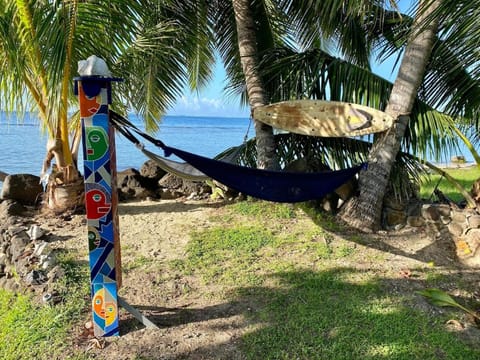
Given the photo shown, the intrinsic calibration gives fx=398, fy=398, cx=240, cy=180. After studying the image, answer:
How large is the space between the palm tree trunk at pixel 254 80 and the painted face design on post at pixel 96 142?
5.97 ft

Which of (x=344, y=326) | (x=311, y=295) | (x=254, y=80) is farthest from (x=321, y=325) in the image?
(x=254, y=80)

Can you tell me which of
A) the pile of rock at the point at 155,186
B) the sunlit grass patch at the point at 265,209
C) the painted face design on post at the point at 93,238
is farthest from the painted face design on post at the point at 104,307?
the pile of rock at the point at 155,186

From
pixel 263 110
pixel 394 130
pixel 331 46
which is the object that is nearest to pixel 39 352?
pixel 263 110

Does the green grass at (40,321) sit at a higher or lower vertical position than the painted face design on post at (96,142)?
lower

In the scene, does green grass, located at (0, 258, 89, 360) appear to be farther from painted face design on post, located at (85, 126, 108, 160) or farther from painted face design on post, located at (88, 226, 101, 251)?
painted face design on post, located at (85, 126, 108, 160)

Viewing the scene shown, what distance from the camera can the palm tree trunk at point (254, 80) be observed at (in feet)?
11.2

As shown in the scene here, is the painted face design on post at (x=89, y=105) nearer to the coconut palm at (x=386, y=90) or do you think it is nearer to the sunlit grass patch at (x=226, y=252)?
the sunlit grass patch at (x=226, y=252)

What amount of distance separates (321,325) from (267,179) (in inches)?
34.0

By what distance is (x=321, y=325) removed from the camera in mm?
2016

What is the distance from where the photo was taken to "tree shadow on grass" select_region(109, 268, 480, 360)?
71.9 inches

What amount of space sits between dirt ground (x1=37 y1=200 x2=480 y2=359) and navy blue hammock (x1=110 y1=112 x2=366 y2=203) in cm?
59

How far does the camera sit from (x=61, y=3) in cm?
255

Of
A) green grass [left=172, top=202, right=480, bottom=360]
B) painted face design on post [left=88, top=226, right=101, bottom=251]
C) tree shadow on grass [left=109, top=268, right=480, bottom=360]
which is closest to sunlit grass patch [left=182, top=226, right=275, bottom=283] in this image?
green grass [left=172, top=202, right=480, bottom=360]

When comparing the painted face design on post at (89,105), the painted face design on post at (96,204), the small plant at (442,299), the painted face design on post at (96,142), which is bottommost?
Result: the small plant at (442,299)
